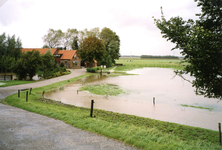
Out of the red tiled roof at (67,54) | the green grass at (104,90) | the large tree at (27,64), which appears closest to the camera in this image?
the green grass at (104,90)

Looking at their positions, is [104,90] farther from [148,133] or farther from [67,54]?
[67,54]

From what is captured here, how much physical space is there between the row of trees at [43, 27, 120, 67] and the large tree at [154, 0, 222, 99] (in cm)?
4172

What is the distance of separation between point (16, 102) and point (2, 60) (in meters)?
32.1

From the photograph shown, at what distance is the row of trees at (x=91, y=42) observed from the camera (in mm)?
50281

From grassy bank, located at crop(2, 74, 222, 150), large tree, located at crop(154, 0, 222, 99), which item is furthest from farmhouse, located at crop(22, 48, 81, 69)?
large tree, located at crop(154, 0, 222, 99)

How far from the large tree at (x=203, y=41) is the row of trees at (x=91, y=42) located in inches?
1642

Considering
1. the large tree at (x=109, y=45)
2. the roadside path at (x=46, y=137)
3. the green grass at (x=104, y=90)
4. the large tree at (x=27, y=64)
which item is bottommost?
the green grass at (x=104, y=90)

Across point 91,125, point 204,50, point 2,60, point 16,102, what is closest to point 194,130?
point 204,50

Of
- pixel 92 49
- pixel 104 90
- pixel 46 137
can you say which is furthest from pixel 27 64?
pixel 46 137

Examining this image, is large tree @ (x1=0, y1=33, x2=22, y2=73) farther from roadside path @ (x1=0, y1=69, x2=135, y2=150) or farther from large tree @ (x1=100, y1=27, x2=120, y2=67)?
roadside path @ (x1=0, y1=69, x2=135, y2=150)

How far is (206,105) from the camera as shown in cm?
1647

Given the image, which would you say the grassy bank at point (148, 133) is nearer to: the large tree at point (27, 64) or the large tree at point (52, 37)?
the large tree at point (27, 64)

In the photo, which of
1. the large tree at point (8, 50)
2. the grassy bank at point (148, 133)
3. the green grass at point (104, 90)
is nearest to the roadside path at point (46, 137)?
the grassy bank at point (148, 133)

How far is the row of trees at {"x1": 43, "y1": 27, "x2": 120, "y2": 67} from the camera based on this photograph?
165ft
